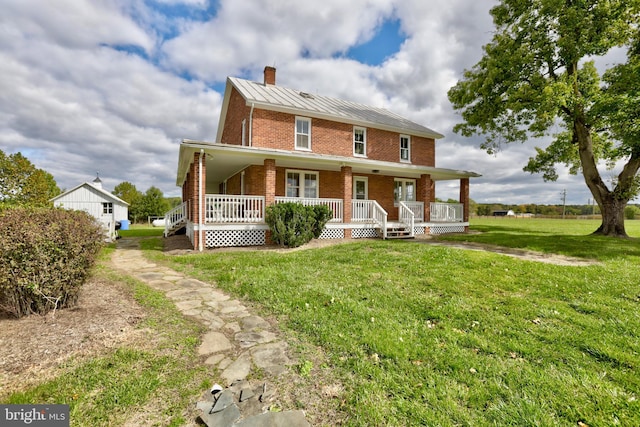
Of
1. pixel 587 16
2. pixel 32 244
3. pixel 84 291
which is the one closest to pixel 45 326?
pixel 32 244

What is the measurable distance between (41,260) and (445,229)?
17.1 meters

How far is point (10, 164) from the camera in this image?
1917cm

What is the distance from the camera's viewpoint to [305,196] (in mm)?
15008

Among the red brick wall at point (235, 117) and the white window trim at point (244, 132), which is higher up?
the red brick wall at point (235, 117)

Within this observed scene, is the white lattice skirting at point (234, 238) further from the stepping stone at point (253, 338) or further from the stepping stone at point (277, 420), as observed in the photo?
the stepping stone at point (277, 420)

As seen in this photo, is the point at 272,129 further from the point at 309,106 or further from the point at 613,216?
the point at 613,216

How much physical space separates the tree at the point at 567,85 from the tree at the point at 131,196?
139ft

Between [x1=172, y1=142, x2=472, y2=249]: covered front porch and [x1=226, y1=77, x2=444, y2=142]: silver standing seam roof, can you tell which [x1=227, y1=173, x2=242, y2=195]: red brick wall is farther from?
[x1=226, y1=77, x2=444, y2=142]: silver standing seam roof

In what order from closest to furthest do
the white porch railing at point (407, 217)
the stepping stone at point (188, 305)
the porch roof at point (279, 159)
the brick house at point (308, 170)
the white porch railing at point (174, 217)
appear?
the stepping stone at point (188, 305) < the porch roof at point (279, 159) < the brick house at point (308, 170) < the white porch railing at point (407, 217) < the white porch railing at point (174, 217)

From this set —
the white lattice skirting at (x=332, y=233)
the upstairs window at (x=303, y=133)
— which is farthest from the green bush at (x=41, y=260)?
the upstairs window at (x=303, y=133)

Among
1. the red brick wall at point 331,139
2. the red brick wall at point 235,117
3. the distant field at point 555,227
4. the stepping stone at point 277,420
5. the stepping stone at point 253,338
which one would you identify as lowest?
the stepping stone at point 277,420

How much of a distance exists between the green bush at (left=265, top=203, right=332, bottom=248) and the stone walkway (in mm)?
4927

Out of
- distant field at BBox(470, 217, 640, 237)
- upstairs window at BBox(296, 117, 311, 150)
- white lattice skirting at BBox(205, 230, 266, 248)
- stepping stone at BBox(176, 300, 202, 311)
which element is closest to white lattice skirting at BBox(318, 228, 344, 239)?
white lattice skirting at BBox(205, 230, 266, 248)

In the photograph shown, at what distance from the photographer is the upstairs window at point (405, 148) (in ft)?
59.4
